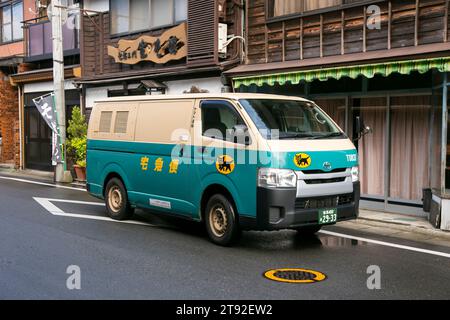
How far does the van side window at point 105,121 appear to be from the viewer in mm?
10180

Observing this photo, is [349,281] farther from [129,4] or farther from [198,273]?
[129,4]

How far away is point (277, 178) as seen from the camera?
727 centimetres

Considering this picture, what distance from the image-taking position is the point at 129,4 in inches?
688

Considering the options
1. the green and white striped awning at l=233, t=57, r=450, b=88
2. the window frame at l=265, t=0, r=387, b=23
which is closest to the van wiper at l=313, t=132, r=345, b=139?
the green and white striped awning at l=233, t=57, r=450, b=88

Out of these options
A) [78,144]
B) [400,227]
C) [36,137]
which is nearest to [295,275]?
[400,227]

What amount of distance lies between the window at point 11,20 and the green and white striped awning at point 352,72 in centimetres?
1407

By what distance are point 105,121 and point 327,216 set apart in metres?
4.73

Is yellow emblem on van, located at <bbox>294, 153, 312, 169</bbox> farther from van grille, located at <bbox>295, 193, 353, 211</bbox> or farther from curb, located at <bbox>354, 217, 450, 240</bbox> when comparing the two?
curb, located at <bbox>354, 217, 450, 240</bbox>

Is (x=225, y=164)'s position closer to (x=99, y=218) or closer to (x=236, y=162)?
(x=236, y=162)

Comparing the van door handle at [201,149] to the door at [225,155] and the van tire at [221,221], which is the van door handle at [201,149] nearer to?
the door at [225,155]
